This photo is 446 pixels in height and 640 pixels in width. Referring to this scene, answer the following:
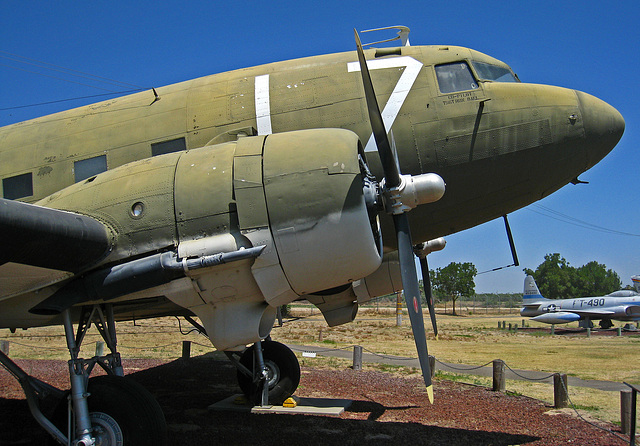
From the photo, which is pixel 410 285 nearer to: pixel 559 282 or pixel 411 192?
pixel 411 192

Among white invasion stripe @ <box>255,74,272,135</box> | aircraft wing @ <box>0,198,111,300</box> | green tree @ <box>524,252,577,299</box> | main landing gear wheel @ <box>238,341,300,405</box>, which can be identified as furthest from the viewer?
green tree @ <box>524,252,577,299</box>

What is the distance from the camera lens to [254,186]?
18.5 feet

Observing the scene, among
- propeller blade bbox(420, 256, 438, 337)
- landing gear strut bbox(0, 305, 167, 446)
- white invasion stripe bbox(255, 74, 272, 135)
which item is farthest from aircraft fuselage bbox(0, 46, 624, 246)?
landing gear strut bbox(0, 305, 167, 446)

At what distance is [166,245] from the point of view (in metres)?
5.75

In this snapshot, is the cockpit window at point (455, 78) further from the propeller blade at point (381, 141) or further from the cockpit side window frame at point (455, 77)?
the propeller blade at point (381, 141)

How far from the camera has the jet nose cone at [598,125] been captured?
23.1 feet

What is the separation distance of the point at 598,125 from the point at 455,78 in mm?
2029

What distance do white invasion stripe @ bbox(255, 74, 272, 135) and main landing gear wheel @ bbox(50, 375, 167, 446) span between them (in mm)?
3671

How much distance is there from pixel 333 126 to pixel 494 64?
8.89 feet

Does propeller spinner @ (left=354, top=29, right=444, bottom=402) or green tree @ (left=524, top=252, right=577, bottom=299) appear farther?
green tree @ (left=524, top=252, right=577, bottom=299)

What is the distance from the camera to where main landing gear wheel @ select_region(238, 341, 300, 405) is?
386 inches

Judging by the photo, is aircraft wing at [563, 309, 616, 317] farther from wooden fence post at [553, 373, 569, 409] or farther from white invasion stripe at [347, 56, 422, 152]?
white invasion stripe at [347, 56, 422, 152]

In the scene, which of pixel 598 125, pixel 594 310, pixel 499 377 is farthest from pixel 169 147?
pixel 594 310

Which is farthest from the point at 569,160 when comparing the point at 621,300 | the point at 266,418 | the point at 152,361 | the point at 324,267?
the point at 621,300
